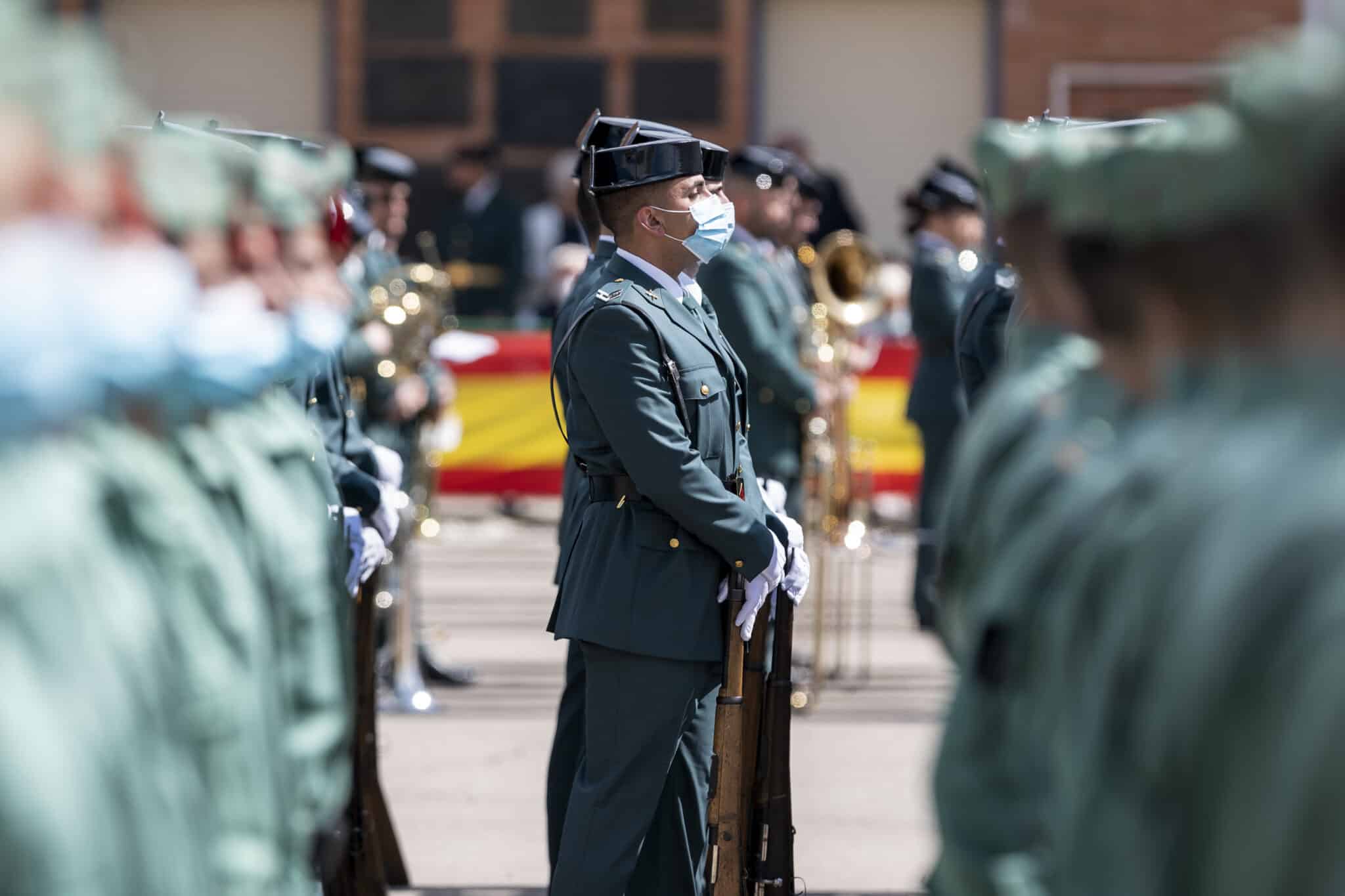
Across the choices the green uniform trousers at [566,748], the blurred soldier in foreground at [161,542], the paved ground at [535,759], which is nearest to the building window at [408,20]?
the paved ground at [535,759]

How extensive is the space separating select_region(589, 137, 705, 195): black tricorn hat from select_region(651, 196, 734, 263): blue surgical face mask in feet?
0.23

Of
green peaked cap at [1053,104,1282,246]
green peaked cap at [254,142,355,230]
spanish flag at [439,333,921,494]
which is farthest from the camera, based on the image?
spanish flag at [439,333,921,494]

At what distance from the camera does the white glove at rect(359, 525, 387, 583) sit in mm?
4676

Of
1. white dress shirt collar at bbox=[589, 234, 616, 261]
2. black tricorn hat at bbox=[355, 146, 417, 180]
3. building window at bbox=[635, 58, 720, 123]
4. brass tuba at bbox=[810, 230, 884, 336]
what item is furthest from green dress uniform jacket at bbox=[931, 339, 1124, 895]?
building window at bbox=[635, 58, 720, 123]

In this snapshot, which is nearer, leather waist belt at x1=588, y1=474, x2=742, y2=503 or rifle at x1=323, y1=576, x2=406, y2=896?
leather waist belt at x1=588, y1=474, x2=742, y2=503

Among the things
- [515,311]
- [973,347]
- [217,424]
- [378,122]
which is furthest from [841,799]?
[378,122]

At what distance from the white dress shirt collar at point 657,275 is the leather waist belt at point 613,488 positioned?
1.39 ft

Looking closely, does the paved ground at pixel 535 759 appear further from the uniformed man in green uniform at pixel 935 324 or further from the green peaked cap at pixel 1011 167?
the green peaked cap at pixel 1011 167

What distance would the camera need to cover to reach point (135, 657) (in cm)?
214

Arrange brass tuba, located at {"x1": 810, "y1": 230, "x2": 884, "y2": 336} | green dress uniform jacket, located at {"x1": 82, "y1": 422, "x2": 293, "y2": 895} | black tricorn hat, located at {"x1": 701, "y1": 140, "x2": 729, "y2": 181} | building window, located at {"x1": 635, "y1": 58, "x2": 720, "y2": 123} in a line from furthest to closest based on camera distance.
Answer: building window, located at {"x1": 635, "y1": 58, "x2": 720, "y2": 123} → brass tuba, located at {"x1": 810, "y1": 230, "x2": 884, "y2": 336} → black tricorn hat, located at {"x1": 701, "y1": 140, "x2": 729, "y2": 181} → green dress uniform jacket, located at {"x1": 82, "y1": 422, "x2": 293, "y2": 895}

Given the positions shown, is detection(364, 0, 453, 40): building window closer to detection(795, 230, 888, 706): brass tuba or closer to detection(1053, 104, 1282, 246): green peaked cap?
detection(795, 230, 888, 706): brass tuba

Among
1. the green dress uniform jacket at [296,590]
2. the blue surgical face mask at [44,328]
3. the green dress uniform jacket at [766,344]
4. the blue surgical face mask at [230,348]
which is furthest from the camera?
the green dress uniform jacket at [766,344]

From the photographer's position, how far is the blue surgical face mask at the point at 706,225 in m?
4.62

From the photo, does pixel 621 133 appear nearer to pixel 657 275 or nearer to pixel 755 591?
pixel 657 275
